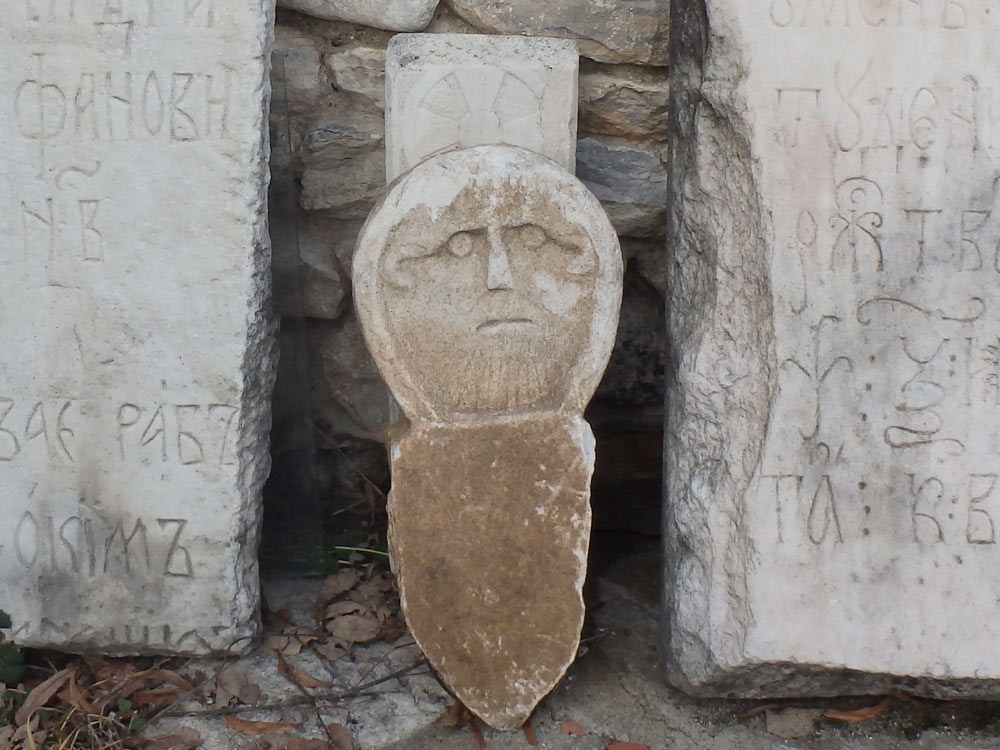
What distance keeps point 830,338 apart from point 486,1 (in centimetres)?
108

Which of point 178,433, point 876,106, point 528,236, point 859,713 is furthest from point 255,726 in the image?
point 876,106

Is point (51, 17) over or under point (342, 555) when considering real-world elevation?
over

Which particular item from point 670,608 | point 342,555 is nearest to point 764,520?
point 670,608

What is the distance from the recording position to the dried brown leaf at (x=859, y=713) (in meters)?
2.47

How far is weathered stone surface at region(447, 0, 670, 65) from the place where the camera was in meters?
2.67

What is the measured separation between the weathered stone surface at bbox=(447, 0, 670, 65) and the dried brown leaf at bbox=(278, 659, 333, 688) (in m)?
1.49

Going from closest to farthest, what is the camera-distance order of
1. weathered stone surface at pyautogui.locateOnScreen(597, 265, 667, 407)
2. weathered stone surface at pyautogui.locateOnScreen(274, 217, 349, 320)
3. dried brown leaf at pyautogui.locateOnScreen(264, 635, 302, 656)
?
dried brown leaf at pyautogui.locateOnScreen(264, 635, 302, 656), weathered stone surface at pyautogui.locateOnScreen(274, 217, 349, 320), weathered stone surface at pyautogui.locateOnScreen(597, 265, 667, 407)

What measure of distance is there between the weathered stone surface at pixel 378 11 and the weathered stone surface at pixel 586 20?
0.08 meters

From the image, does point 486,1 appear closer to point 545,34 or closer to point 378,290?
point 545,34

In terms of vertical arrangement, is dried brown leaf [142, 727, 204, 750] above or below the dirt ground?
below

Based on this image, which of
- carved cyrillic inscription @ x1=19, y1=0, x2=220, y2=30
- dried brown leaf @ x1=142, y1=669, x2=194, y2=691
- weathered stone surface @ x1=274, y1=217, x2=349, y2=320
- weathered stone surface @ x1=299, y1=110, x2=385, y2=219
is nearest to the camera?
carved cyrillic inscription @ x1=19, y1=0, x2=220, y2=30

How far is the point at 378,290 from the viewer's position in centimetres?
218

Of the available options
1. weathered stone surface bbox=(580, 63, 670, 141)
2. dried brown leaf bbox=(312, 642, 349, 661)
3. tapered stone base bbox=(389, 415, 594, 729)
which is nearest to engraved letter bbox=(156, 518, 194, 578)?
dried brown leaf bbox=(312, 642, 349, 661)

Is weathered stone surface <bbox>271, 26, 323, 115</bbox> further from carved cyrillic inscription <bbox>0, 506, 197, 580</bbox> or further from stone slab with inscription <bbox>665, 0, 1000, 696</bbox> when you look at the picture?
carved cyrillic inscription <bbox>0, 506, 197, 580</bbox>
